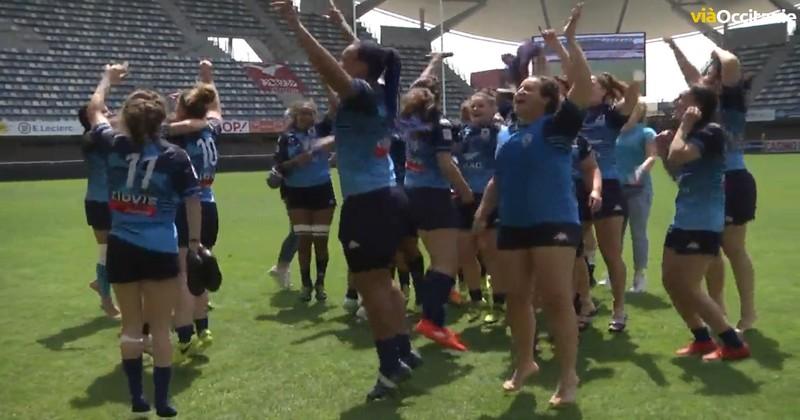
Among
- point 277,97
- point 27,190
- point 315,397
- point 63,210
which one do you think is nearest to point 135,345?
point 315,397

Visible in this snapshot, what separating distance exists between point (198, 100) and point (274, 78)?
36.7 m

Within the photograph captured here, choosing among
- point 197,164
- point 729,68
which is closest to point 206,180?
point 197,164

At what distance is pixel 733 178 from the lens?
20.6 feet

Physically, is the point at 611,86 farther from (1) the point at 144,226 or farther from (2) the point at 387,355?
(1) the point at 144,226

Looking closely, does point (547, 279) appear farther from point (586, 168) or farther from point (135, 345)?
point (135, 345)

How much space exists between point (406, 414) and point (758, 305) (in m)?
3.99

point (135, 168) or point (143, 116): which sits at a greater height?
point (143, 116)

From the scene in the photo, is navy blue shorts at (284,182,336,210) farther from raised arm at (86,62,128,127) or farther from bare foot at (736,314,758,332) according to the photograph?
bare foot at (736,314,758,332)

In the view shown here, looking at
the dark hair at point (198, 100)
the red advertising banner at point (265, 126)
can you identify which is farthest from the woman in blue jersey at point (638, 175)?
the red advertising banner at point (265, 126)

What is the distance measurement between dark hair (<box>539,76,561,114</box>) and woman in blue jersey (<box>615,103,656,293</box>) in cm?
302

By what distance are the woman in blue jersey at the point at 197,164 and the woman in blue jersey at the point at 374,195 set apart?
4.26ft

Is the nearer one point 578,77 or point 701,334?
point 578,77

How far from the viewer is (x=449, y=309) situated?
7.84m

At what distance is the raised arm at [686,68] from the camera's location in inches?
245
